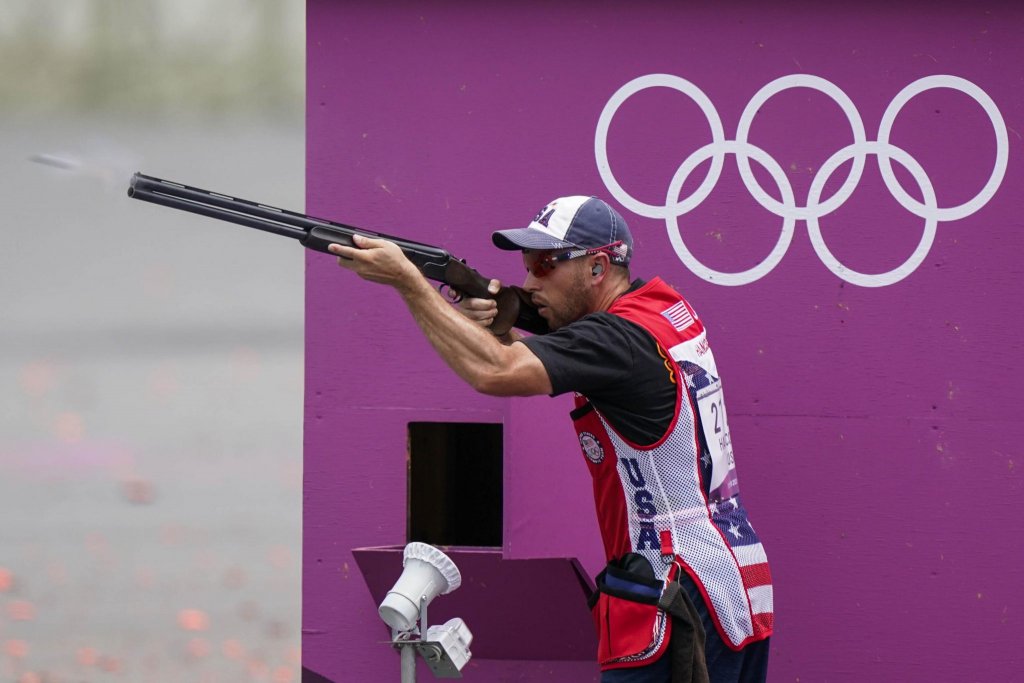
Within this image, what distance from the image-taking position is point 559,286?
3064 mm

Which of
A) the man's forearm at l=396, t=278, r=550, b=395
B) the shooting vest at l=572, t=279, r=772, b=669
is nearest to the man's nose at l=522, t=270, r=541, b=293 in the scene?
the shooting vest at l=572, t=279, r=772, b=669

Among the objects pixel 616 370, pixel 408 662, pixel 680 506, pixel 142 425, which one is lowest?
pixel 408 662

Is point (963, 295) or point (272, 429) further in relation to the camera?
point (272, 429)

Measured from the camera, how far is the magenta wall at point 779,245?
12.2 feet

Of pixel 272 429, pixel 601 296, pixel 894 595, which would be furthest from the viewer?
pixel 272 429

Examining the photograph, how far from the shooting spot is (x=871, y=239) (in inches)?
148

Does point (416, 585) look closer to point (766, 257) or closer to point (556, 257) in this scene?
point (556, 257)

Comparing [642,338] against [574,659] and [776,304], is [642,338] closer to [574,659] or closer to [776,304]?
[776,304]

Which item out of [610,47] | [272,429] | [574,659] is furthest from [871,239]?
[272,429]

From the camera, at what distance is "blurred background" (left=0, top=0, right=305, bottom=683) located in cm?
400

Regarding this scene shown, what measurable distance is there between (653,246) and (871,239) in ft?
2.21

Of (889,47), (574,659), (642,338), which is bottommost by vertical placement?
(574,659)

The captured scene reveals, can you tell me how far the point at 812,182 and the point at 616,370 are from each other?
137 centimetres

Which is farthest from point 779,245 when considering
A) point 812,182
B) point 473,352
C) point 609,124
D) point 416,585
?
point 416,585
